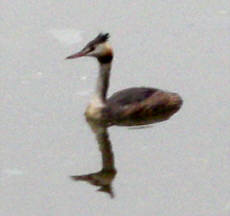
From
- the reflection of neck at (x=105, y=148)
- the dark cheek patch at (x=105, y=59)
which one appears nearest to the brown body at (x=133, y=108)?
the reflection of neck at (x=105, y=148)

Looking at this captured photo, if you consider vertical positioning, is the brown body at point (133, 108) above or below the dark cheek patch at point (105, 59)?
below

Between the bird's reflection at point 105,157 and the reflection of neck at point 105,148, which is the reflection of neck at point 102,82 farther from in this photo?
the reflection of neck at point 105,148

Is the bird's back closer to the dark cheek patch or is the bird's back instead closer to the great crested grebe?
the great crested grebe

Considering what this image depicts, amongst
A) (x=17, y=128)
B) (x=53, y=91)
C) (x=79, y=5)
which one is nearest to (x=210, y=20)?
(x=79, y=5)

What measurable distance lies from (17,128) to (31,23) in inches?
135

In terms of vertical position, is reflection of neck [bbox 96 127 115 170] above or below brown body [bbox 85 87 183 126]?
below

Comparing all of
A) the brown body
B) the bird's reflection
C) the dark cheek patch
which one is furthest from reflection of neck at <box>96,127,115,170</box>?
the dark cheek patch

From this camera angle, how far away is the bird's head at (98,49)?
14.6 metres

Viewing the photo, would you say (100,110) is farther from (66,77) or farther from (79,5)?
(79,5)

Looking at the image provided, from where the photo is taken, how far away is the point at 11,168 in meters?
13.2

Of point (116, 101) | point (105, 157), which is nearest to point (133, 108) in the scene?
point (116, 101)

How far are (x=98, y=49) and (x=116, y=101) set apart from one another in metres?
0.69

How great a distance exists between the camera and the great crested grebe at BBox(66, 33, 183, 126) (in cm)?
1463

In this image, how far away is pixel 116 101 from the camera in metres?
14.6
